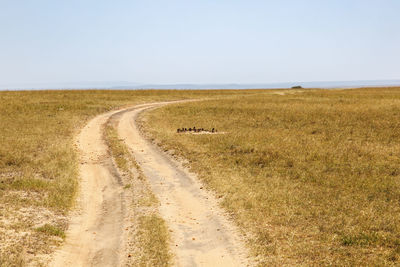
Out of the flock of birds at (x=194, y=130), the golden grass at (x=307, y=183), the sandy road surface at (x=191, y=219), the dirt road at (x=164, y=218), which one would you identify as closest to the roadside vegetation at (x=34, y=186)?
the dirt road at (x=164, y=218)

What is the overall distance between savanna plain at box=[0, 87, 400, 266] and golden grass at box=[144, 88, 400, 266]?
5 centimetres

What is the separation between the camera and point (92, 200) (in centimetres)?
1520

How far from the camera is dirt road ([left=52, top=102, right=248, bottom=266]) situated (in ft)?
34.0

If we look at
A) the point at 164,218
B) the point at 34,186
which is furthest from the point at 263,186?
the point at 34,186

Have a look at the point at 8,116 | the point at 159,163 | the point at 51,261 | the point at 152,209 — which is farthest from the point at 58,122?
the point at 51,261

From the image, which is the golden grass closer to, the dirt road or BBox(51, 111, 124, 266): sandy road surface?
the dirt road

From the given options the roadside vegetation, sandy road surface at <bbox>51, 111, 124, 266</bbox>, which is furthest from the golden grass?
the roadside vegetation

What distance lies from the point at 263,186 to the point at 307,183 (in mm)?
2274

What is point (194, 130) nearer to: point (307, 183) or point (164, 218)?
point (307, 183)

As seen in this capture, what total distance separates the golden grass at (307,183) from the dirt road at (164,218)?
81cm

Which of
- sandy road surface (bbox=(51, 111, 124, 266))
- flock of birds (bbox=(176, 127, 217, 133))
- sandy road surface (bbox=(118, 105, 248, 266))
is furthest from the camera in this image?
flock of birds (bbox=(176, 127, 217, 133))

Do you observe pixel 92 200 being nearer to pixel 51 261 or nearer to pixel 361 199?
pixel 51 261

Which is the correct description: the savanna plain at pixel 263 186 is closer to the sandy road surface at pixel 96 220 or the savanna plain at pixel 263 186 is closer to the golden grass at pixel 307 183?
the golden grass at pixel 307 183

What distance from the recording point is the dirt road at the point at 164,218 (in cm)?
1038
